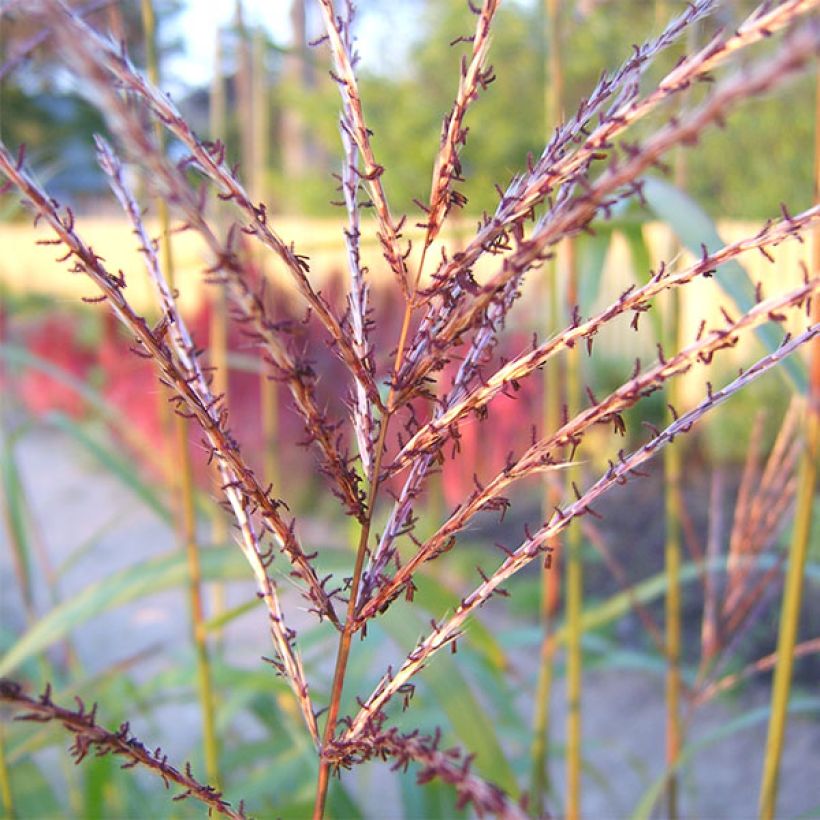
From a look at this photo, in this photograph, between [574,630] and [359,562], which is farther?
[574,630]

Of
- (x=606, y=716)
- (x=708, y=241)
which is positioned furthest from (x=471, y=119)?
(x=708, y=241)

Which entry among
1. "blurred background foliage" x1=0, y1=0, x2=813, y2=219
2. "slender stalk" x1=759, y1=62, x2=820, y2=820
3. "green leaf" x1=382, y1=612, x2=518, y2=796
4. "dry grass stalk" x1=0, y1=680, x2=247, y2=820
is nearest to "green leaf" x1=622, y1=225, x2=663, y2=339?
"slender stalk" x1=759, y1=62, x2=820, y2=820

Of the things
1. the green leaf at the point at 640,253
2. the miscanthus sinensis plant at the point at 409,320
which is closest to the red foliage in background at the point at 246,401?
the green leaf at the point at 640,253

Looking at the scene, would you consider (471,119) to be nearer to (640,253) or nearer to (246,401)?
(246,401)

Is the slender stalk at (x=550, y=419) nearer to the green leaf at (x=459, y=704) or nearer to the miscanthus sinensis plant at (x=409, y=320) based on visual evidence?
the green leaf at (x=459, y=704)

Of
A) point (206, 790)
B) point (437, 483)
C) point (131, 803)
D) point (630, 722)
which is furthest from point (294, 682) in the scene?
point (630, 722)
